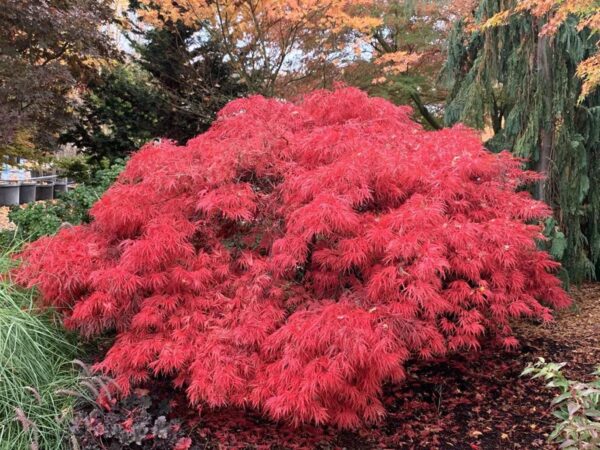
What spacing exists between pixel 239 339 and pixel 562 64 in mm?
5146

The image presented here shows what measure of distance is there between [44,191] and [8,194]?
2.54 m

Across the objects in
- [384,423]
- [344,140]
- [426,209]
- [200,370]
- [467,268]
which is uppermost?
[344,140]

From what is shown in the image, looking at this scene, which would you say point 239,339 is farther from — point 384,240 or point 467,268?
point 467,268

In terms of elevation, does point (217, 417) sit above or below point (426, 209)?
below

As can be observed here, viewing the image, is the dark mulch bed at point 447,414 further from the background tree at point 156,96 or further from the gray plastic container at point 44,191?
the gray plastic container at point 44,191

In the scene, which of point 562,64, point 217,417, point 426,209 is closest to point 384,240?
point 426,209

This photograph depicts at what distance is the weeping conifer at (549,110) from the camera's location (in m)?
5.79

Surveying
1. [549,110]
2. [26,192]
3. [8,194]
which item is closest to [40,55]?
[549,110]

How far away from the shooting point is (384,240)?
294 centimetres

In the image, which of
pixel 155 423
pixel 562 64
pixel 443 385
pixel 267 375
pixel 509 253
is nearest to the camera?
pixel 267 375

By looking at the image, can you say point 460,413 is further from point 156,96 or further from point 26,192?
point 26,192

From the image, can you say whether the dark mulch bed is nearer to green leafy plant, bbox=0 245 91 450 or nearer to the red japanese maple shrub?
green leafy plant, bbox=0 245 91 450

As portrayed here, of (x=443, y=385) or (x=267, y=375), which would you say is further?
(x=443, y=385)

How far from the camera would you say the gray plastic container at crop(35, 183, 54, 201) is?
16234 mm
